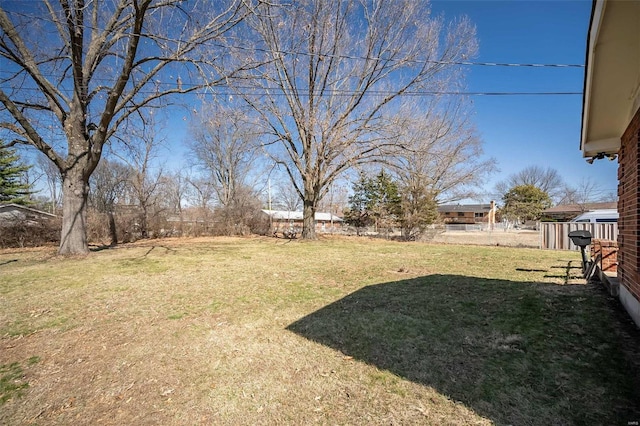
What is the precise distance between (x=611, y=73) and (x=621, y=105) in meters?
0.96

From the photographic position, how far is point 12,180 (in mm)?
25078

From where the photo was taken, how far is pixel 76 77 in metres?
8.16

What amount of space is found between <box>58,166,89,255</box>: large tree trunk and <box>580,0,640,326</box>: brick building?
36.7 feet

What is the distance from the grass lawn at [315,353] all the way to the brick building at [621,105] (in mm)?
746

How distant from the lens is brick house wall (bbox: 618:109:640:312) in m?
3.31

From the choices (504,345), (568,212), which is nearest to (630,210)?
(504,345)

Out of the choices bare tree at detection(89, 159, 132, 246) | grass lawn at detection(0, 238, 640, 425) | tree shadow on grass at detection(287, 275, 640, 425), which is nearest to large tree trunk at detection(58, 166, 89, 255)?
grass lawn at detection(0, 238, 640, 425)

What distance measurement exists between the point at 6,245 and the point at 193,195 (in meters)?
20.0

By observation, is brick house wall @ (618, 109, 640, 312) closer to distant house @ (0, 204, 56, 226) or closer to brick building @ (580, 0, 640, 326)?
brick building @ (580, 0, 640, 326)

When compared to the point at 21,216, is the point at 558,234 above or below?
below

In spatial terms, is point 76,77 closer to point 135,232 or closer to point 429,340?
point 135,232

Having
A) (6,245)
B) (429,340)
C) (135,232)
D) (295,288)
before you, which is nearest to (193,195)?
(135,232)

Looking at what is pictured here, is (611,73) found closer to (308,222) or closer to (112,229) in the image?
(308,222)

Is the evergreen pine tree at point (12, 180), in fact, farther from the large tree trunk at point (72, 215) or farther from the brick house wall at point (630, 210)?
the brick house wall at point (630, 210)
